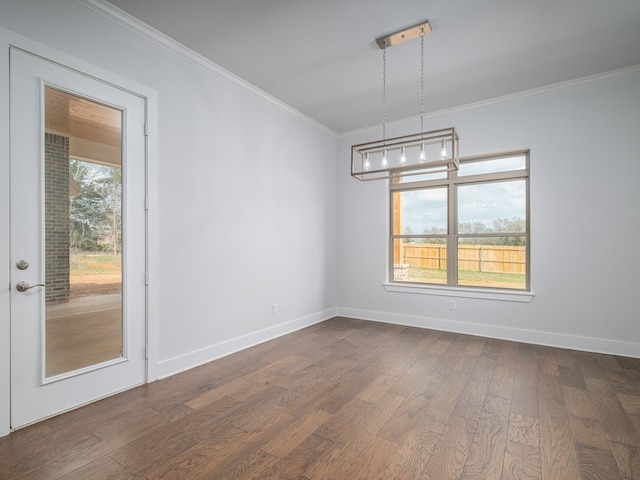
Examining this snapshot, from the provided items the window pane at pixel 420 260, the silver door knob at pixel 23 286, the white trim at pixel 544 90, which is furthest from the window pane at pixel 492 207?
the silver door knob at pixel 23 286

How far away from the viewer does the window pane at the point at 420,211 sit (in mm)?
4695

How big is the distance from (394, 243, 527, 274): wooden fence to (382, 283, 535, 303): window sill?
12.1 inches

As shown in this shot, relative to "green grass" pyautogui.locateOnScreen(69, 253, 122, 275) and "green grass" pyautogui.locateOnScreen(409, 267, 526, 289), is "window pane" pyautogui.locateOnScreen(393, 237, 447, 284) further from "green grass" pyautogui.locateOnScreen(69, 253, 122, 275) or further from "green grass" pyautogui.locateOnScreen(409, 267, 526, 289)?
"green grass" pyautogui.locateOnScreen(69, 253, 122, 275)

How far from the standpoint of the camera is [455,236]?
4559 millimetres

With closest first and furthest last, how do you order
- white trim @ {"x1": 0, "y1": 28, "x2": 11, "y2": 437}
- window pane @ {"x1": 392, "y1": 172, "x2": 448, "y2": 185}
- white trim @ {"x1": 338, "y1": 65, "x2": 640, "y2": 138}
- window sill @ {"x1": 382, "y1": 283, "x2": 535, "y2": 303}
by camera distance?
white trim @ {"x1": 0, "y1": 28, "x2": 11, "y2": 437}
white trim @ {"x1": 338, "y1": 65, "x2": 640, "y2": 138}
window sill @ {"x1": 382, "y1": 283, "x2": 535, "y2": 303}
window pane @ {"x1": 392, "y1": 172, "x2": 448, "y2": 185}

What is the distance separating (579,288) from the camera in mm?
3656

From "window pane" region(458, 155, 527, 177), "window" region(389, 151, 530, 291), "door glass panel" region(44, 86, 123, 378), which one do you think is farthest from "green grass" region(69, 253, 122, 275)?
"window pane" region(458, 155, 527, 177)

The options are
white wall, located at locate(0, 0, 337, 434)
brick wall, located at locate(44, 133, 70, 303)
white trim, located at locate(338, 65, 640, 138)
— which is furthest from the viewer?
white trim, located at locate(338, 65, 640, 138)

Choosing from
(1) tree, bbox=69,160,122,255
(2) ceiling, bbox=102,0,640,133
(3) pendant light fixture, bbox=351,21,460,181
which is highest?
(2) ceiling, bbox=102,0,640,133

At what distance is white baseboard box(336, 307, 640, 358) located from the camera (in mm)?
3480

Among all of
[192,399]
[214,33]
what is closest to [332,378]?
[192,399]

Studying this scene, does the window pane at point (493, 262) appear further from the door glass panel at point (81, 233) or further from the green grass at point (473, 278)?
the door glass panel at point (81, 233)

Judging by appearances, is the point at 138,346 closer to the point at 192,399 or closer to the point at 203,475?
the point at 192,399

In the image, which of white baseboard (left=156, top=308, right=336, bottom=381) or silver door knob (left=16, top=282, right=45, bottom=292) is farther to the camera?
white baseboard (left=156, top=308, right=336, bottom=381)
